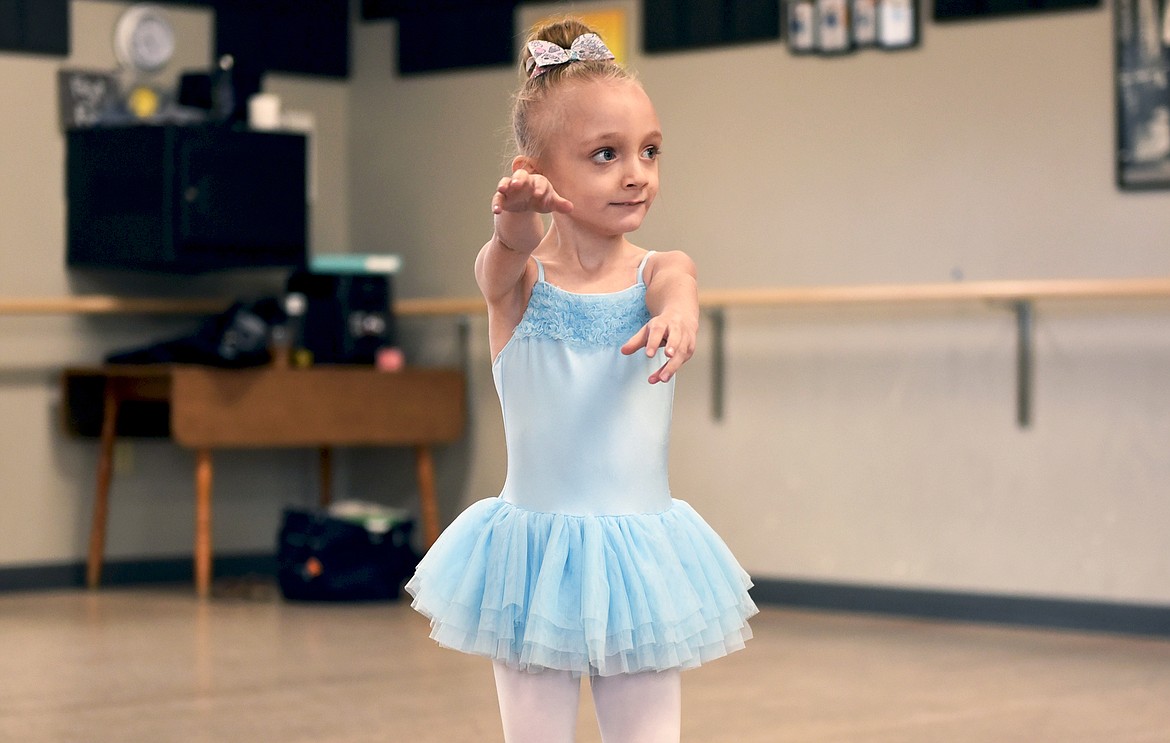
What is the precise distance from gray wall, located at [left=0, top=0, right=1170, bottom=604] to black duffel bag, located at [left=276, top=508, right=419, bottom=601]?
0.58 meters

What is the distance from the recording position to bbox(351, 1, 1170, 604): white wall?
4262 millimetres

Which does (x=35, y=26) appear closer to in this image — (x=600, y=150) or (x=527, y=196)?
(x=600, y=150)

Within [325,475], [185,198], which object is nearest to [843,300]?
[185,198]

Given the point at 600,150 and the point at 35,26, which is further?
the point at 35,26

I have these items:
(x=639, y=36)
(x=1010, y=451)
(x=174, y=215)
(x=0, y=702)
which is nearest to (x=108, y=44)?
(x=174, y=215)

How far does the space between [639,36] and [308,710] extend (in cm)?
264

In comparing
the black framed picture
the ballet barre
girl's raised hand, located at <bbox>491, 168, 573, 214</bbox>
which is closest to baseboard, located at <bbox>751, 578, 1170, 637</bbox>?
the ballet barre

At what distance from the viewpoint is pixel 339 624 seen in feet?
14.6

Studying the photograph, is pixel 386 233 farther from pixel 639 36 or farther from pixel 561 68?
pixel 561 68

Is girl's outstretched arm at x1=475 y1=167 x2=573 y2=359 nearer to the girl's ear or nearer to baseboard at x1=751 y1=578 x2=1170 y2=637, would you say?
the girl's ear

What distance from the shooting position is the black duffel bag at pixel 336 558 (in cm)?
490

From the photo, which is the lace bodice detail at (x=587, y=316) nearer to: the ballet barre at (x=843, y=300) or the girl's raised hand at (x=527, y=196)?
the girl's raised hand at (x=527, y=196)

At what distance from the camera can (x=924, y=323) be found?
4.56m

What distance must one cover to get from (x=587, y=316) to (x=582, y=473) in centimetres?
16
